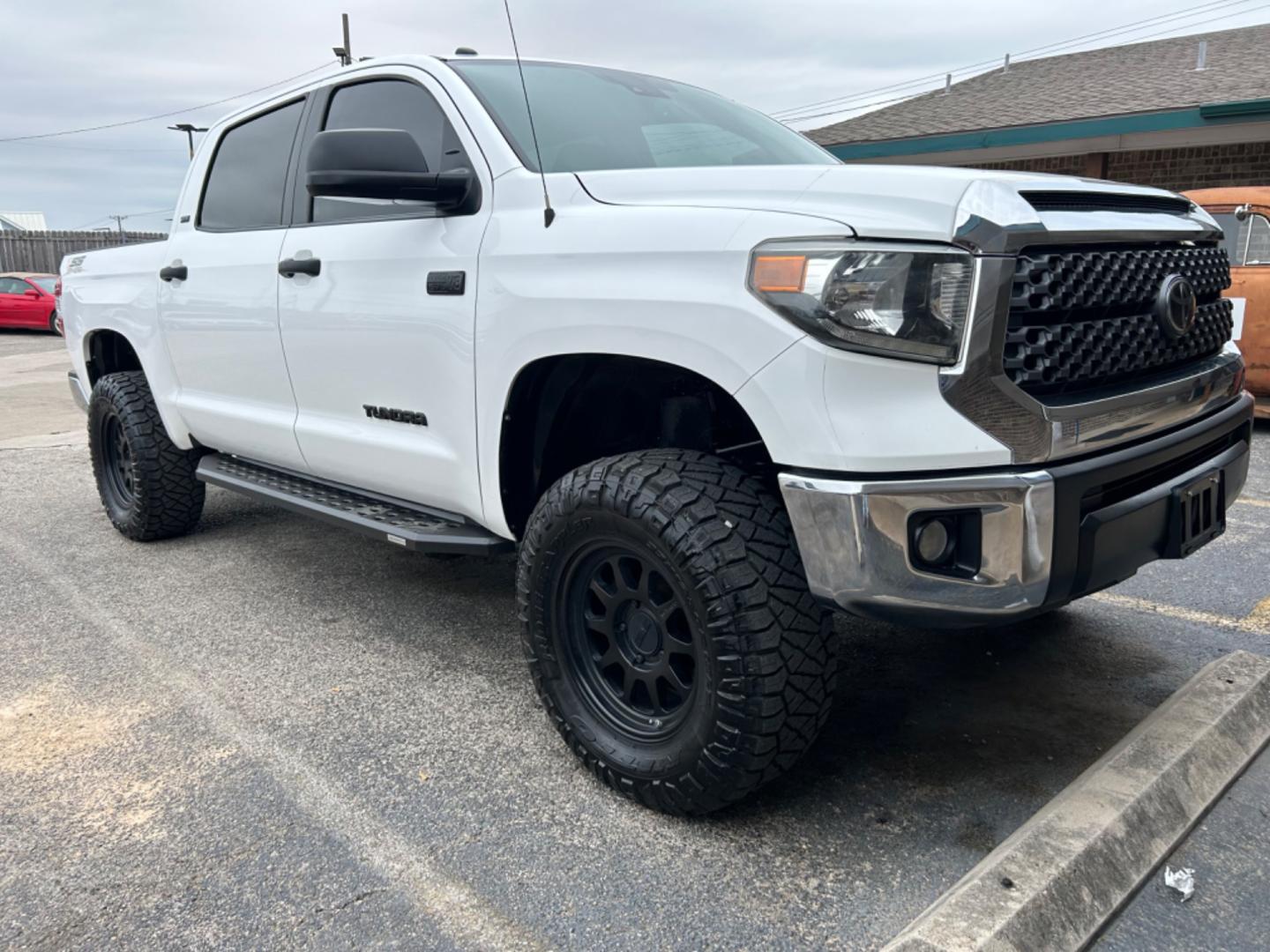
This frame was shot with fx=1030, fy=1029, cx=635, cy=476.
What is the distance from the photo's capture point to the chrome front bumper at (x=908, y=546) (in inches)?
80.6

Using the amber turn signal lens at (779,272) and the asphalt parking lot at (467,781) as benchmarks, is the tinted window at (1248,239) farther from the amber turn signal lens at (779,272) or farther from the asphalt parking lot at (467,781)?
the amber turn signal lens at (779,272)

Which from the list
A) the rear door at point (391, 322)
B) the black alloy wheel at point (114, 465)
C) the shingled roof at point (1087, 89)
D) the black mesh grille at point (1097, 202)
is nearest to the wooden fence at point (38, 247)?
the shingled roof at point (1087, 89)

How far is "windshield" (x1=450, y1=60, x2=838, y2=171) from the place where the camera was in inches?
120

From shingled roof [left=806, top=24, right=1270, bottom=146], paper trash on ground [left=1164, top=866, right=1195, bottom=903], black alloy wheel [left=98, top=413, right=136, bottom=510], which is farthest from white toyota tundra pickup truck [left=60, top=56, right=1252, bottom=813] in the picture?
shingled roof [left=806, top=24, right=1270, bottom=146]

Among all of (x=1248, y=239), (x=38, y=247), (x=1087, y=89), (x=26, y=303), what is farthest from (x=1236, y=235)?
(x=38, y=247)

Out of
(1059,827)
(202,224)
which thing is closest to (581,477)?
(1059,827)

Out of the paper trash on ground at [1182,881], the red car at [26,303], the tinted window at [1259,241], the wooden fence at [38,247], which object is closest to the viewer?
the paper trash on ground at [1182,881]

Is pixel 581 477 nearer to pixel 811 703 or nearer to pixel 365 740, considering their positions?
pixel 811 703

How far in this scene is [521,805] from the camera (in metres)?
2.64

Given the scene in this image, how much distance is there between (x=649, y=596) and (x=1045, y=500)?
960 mm

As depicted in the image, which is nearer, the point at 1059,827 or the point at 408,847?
the point at 1059,827

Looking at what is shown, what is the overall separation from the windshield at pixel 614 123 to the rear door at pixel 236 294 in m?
1.14

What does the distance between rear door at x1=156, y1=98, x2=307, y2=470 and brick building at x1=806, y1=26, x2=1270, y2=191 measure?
904cm

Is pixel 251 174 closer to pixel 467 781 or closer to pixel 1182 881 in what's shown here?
pixel 467 781
